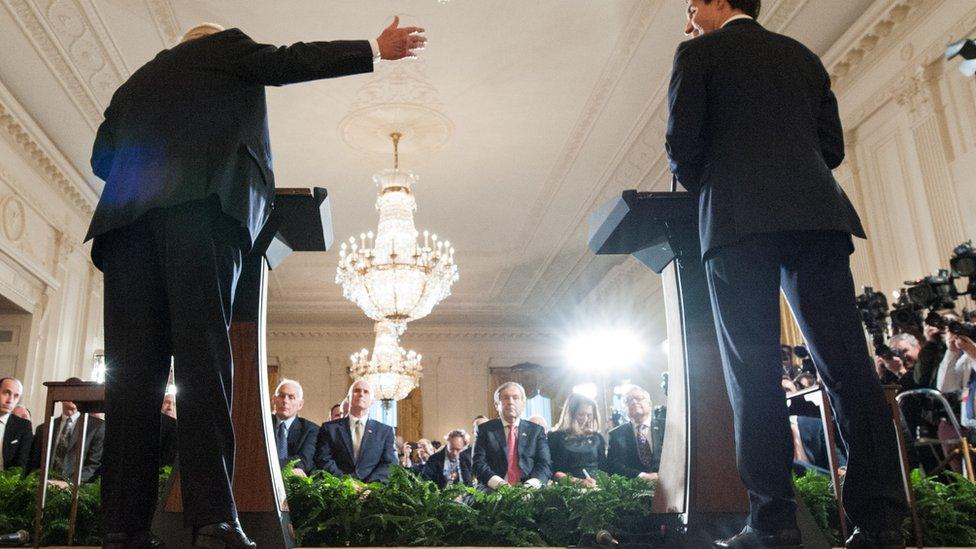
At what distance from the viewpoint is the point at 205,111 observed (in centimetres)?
184

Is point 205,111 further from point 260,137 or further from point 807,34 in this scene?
point 807,34

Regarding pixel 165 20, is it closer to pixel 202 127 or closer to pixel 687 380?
pixel 202 127

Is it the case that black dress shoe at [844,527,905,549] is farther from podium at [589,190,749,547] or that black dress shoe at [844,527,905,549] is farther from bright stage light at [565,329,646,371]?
bright stage light at [565,329,646,371]

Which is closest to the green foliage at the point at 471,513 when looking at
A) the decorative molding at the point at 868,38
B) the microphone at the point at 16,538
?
the microphone at the point at 16,538

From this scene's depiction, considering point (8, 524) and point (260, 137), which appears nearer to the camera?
point (260, 137)

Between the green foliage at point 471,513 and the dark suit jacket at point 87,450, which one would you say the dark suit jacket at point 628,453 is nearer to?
the green foliage at point 471,513

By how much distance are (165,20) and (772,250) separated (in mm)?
5593

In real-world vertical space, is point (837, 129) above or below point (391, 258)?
below

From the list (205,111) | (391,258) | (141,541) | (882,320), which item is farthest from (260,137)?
(391,258)

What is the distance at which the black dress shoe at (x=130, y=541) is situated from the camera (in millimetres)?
1651

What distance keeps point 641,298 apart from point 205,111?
411 inches

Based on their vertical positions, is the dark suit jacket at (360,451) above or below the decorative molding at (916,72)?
below

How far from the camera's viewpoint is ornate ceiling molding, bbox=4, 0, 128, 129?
5613 mm

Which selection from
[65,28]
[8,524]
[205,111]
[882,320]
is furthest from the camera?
[65,28]
